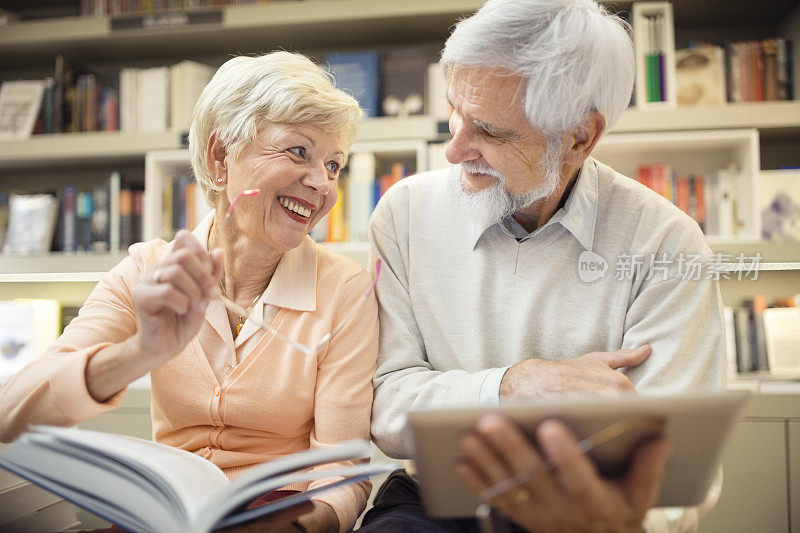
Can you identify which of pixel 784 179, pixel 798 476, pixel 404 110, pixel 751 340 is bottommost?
pixel 798 476

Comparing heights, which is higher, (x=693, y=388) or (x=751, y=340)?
(x=693, y=388)

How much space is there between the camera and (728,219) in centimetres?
233

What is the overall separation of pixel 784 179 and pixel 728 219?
227mm

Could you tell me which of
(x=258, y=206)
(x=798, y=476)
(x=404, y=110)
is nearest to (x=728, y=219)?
(x=798, y=476)

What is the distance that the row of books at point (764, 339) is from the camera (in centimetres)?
230

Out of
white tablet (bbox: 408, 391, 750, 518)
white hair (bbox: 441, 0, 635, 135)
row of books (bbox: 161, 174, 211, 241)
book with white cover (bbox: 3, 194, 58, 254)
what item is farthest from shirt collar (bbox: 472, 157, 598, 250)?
book with white cover (bbox: 3, 194, 58, 254)

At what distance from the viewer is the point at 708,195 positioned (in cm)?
237

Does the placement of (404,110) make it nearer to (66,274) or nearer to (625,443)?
(66,274)

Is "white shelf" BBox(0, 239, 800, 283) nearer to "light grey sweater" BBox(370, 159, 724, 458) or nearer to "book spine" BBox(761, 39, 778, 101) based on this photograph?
Answer: "book spine" BBox(761, 39, 778, 101)

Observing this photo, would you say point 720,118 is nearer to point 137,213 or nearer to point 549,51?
point 549,51

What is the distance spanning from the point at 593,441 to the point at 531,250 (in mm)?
691

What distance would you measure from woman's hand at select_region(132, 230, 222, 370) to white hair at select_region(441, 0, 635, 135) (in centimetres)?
69

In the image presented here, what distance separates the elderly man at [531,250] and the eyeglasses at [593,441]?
40cm

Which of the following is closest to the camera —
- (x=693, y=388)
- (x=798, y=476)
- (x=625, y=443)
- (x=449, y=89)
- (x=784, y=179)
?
(x=625, y=443)
